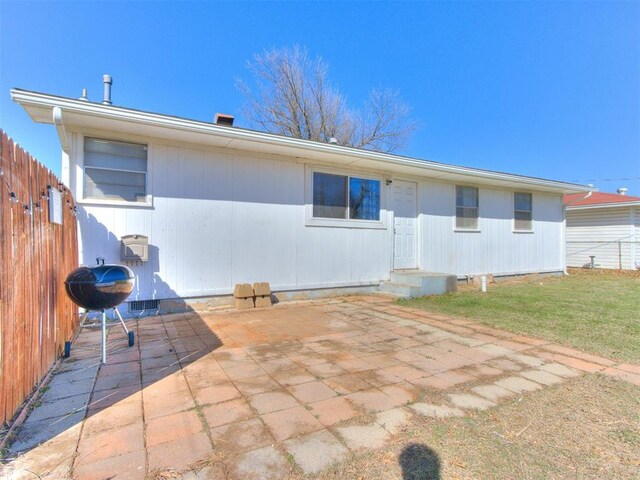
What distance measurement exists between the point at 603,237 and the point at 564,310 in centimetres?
1112

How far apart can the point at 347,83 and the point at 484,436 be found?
1591 centimetres

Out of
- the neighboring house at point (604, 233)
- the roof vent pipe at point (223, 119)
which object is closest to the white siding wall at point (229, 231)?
the roof vent pipe at point (223, 119)

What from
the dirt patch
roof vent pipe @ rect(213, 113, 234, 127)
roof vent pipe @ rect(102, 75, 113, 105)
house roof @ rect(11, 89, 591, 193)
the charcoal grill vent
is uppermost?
roof vent pipe @ rect(102, 75, 113, 105)

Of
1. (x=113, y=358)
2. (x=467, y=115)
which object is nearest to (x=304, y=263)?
(x=113, y=358)

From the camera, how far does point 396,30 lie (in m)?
12.8

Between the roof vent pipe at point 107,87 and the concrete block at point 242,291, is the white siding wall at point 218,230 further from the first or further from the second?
the roof vent pipe at point 107,87

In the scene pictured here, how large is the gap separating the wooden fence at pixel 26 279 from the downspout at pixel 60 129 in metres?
1.16

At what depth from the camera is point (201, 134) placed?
198 inches

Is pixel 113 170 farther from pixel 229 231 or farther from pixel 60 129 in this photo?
pixel 229 231

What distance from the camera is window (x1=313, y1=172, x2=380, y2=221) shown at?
6734mm

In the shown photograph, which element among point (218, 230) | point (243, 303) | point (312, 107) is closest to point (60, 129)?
point (218, 230)

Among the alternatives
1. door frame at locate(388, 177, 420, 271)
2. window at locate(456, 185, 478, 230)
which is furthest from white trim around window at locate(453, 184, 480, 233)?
door frame at locate(388, 177, 420, 271)

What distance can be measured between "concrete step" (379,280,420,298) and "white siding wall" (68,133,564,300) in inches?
8.6

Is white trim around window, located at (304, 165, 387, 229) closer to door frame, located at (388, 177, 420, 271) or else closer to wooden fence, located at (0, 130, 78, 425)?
door frame, located at (388, 177, 420, 271)
